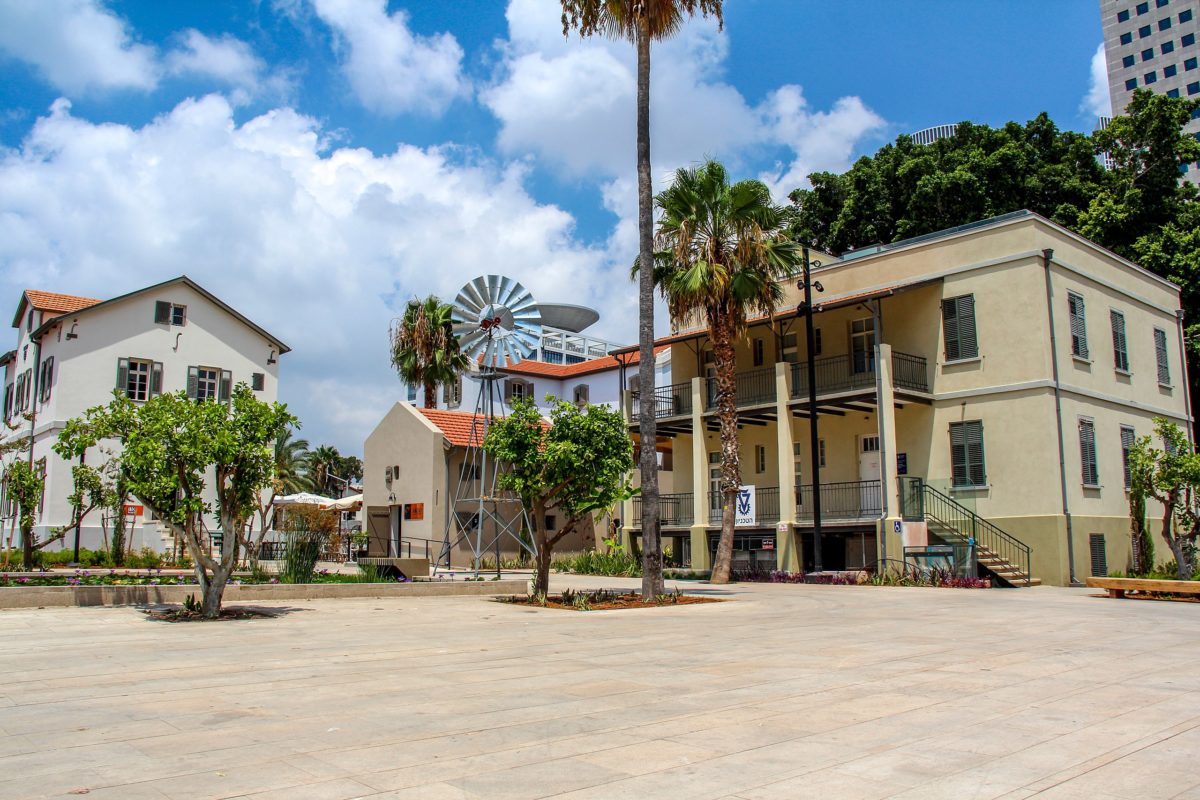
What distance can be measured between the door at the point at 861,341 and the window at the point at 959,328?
7.88 ft

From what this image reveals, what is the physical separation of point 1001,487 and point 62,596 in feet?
74.2

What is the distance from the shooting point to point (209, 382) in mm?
36094

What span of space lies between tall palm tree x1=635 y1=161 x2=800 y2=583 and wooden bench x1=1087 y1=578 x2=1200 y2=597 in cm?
925

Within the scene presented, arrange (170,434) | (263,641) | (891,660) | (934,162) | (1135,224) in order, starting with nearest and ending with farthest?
(891,660), (263,641), (170,434), (1135,224), (934,162)

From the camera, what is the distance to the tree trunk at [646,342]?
18.5 meters

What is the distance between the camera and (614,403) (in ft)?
164

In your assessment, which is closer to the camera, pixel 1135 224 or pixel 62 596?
pixel 62 596

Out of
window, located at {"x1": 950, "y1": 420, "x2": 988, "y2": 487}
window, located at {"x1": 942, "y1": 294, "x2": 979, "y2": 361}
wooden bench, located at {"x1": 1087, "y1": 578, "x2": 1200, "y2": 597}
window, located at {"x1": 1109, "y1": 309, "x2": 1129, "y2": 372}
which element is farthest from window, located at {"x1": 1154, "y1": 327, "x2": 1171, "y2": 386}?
wooden bench, located at {"x1": 1087, "y1": 578, "x2": 1200, "y2": 597}

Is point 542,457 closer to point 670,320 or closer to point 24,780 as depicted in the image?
point 670,320

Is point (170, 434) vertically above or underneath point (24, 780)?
above

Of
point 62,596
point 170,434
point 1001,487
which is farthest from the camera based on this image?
point 1001,487

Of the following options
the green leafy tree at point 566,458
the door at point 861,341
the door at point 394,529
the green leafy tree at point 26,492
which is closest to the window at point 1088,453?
the door at point 861,341

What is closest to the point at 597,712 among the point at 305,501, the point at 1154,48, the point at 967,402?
the point at 967,402

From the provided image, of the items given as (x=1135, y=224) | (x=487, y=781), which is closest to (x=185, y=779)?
(x=487, y=781)
